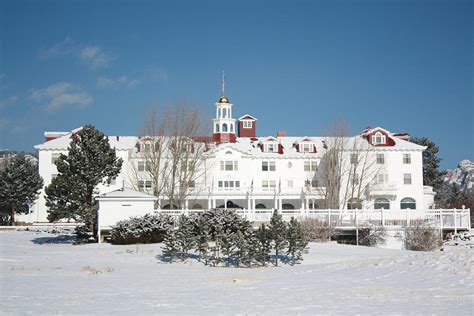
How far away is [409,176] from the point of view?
65.1 meters

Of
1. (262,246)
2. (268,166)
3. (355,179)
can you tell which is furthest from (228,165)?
(262,246)

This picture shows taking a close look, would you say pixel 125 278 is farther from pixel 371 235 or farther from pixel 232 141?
pixel 232 141

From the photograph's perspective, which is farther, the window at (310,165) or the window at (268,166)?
the window at (310,165)

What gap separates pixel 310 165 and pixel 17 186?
1131 inches

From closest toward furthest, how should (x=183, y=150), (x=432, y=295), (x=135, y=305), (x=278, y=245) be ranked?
(x=135, y=305)
(x=432, y=295)
(x=278, y=245)
(x=183, y=150)

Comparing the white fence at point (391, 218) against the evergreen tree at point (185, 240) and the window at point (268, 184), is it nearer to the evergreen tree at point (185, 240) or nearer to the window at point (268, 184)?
the evergreen tree at point (185, 240)

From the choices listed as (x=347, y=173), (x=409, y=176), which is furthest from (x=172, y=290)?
(x=409, y=176)

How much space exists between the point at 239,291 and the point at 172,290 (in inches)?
79.2

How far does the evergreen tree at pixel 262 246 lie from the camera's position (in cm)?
2680

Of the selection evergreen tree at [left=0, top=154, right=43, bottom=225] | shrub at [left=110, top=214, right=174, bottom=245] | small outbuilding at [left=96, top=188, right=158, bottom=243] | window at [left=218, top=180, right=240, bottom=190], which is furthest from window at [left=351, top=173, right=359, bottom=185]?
shrub at [left=110, top=214, right=174, bottom=245]

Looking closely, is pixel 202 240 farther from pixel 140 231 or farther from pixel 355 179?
pixel 355 179

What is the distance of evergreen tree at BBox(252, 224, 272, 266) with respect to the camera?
26797 mm

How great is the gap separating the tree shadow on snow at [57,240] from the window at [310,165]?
30439mm

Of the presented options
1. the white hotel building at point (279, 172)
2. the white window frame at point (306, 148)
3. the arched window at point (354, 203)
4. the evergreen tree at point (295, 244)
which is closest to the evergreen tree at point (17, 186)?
the white hotel building at point (279, 172)
